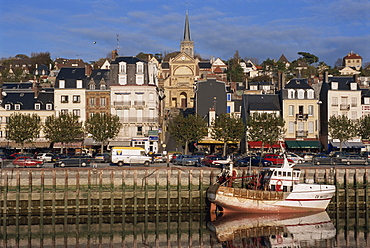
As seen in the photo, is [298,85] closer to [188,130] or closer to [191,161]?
[188,130]

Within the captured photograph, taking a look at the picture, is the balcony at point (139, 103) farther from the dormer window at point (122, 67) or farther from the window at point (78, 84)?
the window at point (78, 84)

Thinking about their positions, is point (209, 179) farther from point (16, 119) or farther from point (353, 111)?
point (353, 111)

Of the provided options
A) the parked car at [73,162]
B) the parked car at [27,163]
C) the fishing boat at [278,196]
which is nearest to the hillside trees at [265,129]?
the fishing boat at [278,196]

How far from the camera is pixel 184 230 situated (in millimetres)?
40812

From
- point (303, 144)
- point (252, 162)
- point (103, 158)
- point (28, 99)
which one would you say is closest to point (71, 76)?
point (28, 99)

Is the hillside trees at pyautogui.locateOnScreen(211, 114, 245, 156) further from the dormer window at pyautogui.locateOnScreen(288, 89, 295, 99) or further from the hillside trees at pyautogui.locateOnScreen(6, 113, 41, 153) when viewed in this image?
the hillside trees at pyautogui.locateOnScreen(6, 113, 41, 153)

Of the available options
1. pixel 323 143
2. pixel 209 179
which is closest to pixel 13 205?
pixel 209 179

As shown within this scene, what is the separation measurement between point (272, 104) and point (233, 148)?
865 centimetres

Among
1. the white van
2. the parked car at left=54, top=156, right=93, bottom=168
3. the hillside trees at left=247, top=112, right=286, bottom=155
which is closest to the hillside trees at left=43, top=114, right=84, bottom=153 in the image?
the white van

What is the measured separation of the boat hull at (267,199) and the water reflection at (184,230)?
71 cm

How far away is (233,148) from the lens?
269ft

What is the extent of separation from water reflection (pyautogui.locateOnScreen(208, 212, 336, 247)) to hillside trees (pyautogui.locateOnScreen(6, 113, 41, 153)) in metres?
35.2

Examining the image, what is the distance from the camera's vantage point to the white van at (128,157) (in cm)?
5475

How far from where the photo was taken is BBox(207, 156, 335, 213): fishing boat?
44.1 meters
